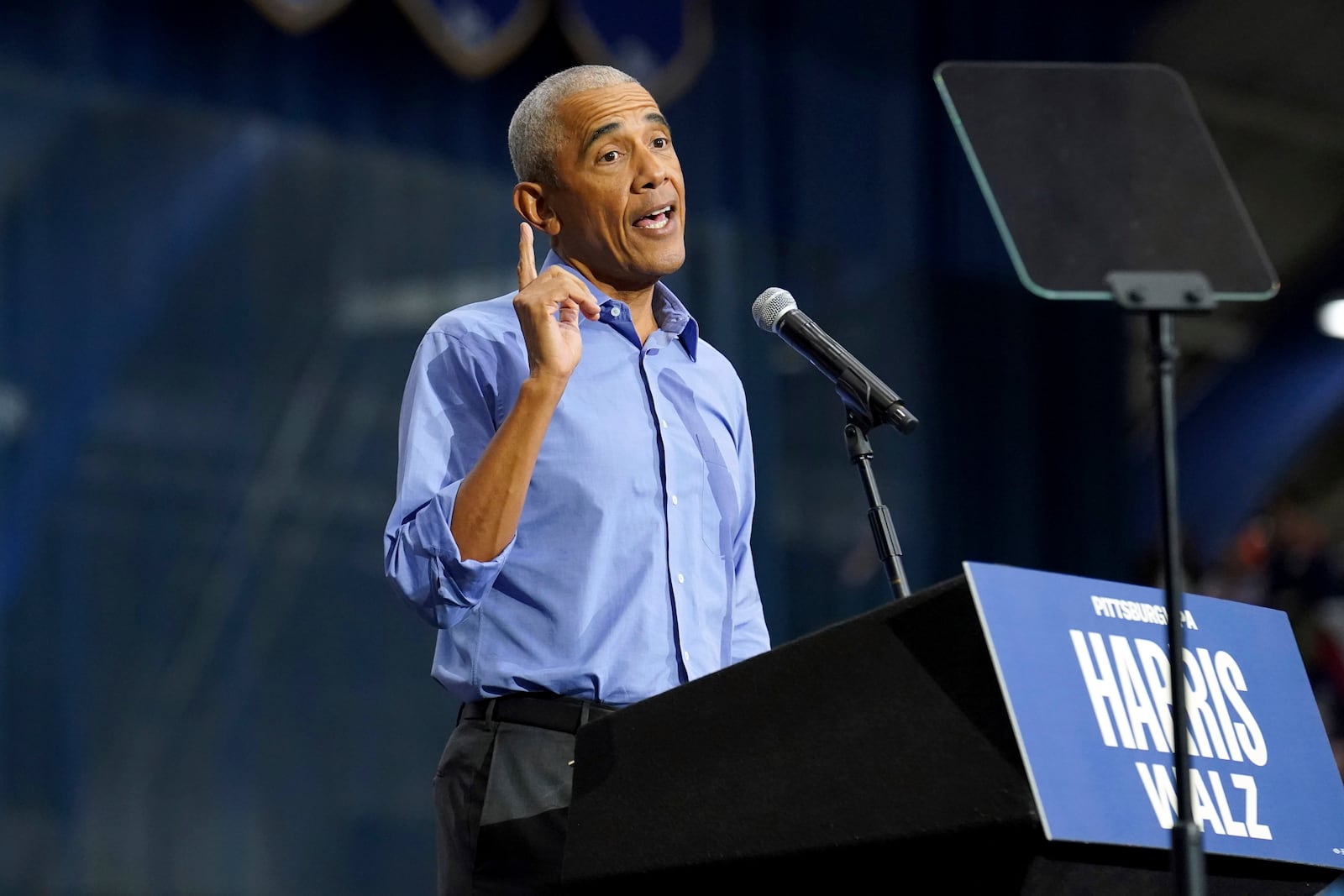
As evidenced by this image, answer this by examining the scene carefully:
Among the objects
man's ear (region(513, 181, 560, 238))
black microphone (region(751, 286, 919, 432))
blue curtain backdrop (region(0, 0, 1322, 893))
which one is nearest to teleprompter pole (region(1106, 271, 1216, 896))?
black microphone (region(751, 286, 919, 432))

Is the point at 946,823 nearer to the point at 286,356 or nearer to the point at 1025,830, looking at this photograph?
the point at 1025,830

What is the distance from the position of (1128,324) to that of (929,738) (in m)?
5.04

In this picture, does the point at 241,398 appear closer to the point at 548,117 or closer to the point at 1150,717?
the point at 548,117

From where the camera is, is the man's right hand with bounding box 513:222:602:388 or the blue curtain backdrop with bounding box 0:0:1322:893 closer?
the man's right hand with bounding box 513:222:602:388

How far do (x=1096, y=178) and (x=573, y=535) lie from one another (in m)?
0.67

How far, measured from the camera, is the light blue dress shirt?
1672 millimetres

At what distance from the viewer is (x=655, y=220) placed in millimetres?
1917

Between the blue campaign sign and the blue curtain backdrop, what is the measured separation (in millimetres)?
2785

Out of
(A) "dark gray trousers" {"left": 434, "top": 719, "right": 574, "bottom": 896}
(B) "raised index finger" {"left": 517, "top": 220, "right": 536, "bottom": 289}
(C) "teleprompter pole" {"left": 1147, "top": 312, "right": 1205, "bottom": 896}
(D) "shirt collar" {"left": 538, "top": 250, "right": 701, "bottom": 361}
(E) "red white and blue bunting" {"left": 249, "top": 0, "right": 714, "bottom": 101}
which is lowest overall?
(A) "dark gray trousers" {"left": 434, "top": 719, "right": 574, "bottom": 896}

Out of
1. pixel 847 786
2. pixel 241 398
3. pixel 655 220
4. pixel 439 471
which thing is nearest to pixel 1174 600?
pixel 847 786

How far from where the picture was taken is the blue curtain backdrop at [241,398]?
3602 millimetres

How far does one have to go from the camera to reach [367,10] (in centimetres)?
422

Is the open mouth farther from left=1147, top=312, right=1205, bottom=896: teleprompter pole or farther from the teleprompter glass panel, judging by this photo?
left=1147, top=312, right=1205, bottom=896: teleprompter pole

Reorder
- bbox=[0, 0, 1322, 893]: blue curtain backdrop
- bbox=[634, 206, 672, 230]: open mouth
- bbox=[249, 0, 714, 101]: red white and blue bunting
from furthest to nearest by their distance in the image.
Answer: bbox=[249, 0, 714, 101]: red white and blue bunting < bbox=[0, 0, 1322, 893]: blue curtain backdrop < bbox=[634, 206, 672, 230]: open mouth
